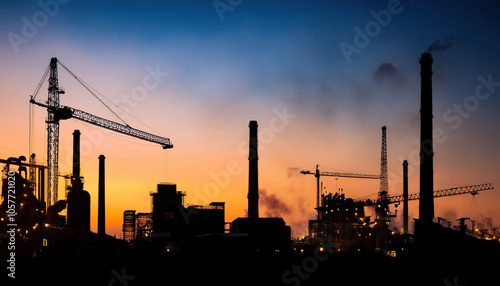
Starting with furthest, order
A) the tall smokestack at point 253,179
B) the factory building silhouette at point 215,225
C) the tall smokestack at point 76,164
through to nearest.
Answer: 1. the tall smokestack at point 76,164
2. the tall smokestack at point 253,179
3. the factory building silhouette at point 215,225

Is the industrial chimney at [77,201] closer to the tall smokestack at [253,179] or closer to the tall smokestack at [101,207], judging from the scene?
the tall smokestack at [101,207]

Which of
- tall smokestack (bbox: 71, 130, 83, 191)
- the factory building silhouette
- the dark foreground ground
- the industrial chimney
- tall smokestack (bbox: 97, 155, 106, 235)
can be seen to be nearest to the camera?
the dark foreground ground

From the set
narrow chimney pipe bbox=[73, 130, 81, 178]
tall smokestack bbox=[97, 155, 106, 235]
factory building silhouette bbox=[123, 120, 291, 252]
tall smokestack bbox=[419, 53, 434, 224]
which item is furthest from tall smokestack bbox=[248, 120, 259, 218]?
tall smokestack bbox=[419, 53, 434, 224]

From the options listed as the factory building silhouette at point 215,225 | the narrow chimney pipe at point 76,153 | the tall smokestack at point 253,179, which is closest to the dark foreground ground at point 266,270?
the factory building silhouette at point 215,225

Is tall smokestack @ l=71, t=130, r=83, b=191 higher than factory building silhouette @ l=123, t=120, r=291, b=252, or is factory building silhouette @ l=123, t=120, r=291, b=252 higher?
tall smokestack @ l=71, t=130, r=83, b=191

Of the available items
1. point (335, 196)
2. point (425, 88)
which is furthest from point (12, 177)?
point (335, 196)

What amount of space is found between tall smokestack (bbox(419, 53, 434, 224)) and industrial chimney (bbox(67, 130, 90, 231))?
5754 cm

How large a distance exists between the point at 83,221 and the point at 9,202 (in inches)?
1105

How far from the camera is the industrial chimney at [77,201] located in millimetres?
90688

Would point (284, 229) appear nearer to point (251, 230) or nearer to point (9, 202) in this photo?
point (251, 230)

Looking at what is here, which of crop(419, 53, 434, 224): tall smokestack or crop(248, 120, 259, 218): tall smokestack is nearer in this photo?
crop(419, 53, 434, 224): tall smokestack

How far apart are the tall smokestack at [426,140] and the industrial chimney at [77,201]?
57.5m

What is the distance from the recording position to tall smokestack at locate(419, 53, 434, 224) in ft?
195

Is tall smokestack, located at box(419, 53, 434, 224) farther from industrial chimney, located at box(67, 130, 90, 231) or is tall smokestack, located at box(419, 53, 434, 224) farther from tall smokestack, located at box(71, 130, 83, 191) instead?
tall smokestack, located at box(71, 130, 83, 191)
